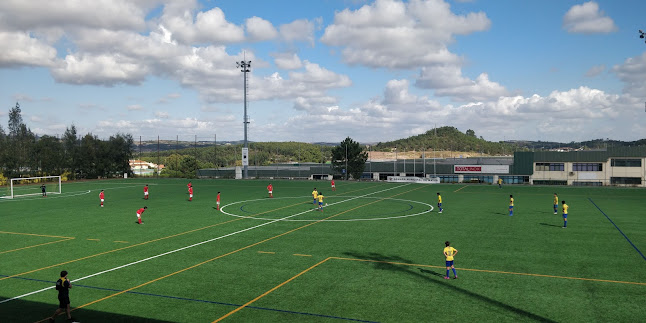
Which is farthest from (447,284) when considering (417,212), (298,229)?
(417,212)

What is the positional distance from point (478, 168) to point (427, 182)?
1642cm

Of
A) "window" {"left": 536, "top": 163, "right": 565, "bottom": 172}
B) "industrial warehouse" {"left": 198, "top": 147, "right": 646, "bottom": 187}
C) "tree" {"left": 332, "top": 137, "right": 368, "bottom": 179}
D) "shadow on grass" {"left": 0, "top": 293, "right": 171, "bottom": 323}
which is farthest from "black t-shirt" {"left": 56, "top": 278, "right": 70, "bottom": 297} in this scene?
"window" {"left": 536, "top": 163, "right": 565, "bottom": 172}

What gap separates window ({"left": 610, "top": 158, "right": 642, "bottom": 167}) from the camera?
8156 centimetres

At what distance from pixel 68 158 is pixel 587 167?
4689 inches

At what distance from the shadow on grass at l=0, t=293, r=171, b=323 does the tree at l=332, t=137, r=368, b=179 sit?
291 ft

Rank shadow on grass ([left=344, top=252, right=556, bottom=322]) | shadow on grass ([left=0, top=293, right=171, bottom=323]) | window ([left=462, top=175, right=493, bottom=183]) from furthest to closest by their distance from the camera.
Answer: window ([left=462, top=175, right=493, bottom=183]), shadow on grass ([left=344, top=252, right=556, bottom=322]), shadow on grass ([left=0, top=293, right=171, bottom=323])

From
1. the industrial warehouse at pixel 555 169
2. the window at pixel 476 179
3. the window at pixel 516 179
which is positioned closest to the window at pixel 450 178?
the industrial warehouse at pixel 555 169

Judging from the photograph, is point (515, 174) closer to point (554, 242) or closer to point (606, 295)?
point (554, 242)

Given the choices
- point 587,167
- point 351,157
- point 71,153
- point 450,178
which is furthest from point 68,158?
point 587,167

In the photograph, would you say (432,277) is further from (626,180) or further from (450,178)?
(626,180)

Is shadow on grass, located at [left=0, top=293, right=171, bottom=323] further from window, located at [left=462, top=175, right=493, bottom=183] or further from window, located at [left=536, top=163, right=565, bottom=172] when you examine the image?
window, located at [left=536, top=163, right=565, bottom=172]

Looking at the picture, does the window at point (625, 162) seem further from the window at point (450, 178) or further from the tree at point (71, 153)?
the tree at point (71, 153)

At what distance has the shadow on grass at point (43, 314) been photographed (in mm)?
14812

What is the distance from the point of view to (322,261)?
73.5 ft
